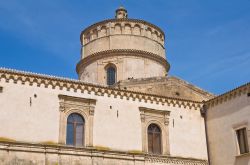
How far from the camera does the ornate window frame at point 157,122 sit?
67.7ft

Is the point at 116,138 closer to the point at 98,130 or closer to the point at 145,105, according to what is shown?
the point at 98,130

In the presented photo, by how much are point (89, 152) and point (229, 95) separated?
27.1 feet

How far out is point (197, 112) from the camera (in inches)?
895

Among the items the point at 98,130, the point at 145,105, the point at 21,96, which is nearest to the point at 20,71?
the point at 21,96

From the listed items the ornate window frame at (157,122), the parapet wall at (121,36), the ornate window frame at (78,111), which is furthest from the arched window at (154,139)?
the parapet wall at (121,36)

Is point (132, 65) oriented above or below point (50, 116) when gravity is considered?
above

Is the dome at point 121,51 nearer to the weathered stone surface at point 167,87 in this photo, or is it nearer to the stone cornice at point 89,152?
the weathered stone surface at point 167,87

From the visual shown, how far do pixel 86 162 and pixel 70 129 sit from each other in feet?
5.99

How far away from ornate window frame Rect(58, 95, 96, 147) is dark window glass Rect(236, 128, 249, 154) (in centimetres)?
773

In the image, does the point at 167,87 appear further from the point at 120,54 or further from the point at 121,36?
the point at 121,36

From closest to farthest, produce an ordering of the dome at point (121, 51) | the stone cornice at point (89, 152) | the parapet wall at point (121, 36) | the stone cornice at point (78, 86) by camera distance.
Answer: the stone cornice at point (89, 152) → the stone cornice at point (78, 86) → the dome at point (121, 51) → the parapet wall at point (121, 36)

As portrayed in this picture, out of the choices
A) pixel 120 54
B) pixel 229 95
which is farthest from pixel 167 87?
pixel 120 54

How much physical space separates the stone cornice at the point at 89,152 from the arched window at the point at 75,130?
517 millimetres

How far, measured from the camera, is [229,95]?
69.1ft
